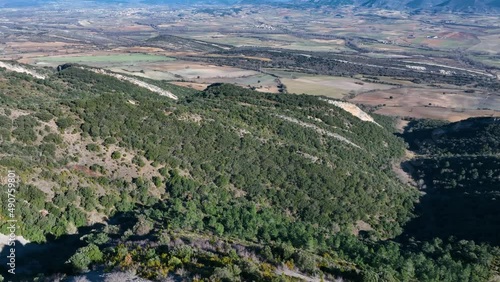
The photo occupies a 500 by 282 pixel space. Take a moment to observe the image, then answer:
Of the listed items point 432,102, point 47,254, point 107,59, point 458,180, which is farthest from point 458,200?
point 107,59

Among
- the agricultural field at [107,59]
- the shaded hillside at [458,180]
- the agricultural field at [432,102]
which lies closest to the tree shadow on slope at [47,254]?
the shaded hillside at [458,180]

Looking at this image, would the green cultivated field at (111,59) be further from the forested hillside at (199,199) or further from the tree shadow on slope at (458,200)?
the tree shadow on slope at (458,200)

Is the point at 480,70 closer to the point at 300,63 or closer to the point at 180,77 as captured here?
the point at 300,63

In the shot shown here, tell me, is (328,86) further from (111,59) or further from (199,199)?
(199,199)

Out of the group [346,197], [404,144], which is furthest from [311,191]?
[404,144]

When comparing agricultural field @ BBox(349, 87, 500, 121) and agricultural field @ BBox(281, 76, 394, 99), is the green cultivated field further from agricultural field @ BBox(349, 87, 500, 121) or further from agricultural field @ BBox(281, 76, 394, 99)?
agricultural field @ BBox(349, 87, 500, 121)

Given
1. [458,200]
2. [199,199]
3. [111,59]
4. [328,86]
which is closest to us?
[199,199]

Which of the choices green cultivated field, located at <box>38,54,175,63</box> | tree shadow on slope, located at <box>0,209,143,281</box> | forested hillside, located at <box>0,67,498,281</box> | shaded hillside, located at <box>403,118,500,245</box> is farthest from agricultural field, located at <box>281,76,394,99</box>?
tree shadow on slope, located at <box>0,209,143,281</box>

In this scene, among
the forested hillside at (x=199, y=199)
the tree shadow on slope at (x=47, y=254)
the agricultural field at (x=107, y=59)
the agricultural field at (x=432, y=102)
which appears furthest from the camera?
the agricultural field at (x=107, y=59)
